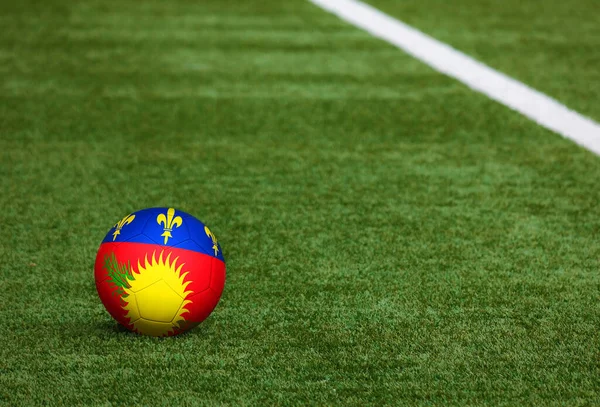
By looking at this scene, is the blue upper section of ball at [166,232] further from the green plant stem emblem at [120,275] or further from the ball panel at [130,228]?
the green plant stem emblem at [120,275]

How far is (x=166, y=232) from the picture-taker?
3264 millimetres

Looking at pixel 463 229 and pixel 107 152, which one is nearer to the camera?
pixel 463 229

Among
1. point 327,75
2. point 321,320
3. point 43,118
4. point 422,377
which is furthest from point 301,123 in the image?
point 422,377

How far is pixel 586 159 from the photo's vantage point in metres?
5.68

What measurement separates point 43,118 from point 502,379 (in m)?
4.47

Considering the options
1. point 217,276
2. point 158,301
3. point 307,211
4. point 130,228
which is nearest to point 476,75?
point 307,211

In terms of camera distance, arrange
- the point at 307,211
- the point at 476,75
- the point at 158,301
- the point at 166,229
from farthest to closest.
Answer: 1. the point at 476,75
2. the point at 307,211
3. the point at 166,229
4. the point at 158,301

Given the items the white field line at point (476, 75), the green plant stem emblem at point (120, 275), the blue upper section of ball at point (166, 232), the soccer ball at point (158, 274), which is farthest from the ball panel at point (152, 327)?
the white field line at point (476, 75)

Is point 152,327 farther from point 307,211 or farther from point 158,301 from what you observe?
point 307,211

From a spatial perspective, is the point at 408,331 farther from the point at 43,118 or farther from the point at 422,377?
the point at 43,118

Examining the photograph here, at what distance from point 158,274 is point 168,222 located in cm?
24

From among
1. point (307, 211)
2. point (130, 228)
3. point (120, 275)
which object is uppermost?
point (130, 228)

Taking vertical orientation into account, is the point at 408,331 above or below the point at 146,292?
below

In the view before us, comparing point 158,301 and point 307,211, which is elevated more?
point 158,301
